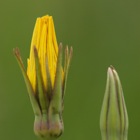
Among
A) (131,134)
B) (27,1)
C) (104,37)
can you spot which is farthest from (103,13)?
(131,134)

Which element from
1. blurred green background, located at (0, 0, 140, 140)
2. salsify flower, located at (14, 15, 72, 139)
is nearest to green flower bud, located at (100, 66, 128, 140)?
salsify flower, located at (14, 15, 72, 139)

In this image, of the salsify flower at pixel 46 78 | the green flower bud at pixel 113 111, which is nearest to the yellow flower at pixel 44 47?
the salsify flower at pixel 46 78

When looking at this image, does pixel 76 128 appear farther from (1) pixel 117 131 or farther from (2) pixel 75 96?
(1) pixel 117 131

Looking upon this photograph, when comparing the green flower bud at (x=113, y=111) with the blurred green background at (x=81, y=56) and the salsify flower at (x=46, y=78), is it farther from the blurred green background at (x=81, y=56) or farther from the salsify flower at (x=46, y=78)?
the blurred green background at (x=81, y=56)

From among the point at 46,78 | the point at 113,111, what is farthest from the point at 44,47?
the point at 113,111

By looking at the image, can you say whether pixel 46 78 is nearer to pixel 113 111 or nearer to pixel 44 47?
pixel 44 47

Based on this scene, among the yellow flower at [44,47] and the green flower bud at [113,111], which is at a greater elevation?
the yellow flower at [44,47]
